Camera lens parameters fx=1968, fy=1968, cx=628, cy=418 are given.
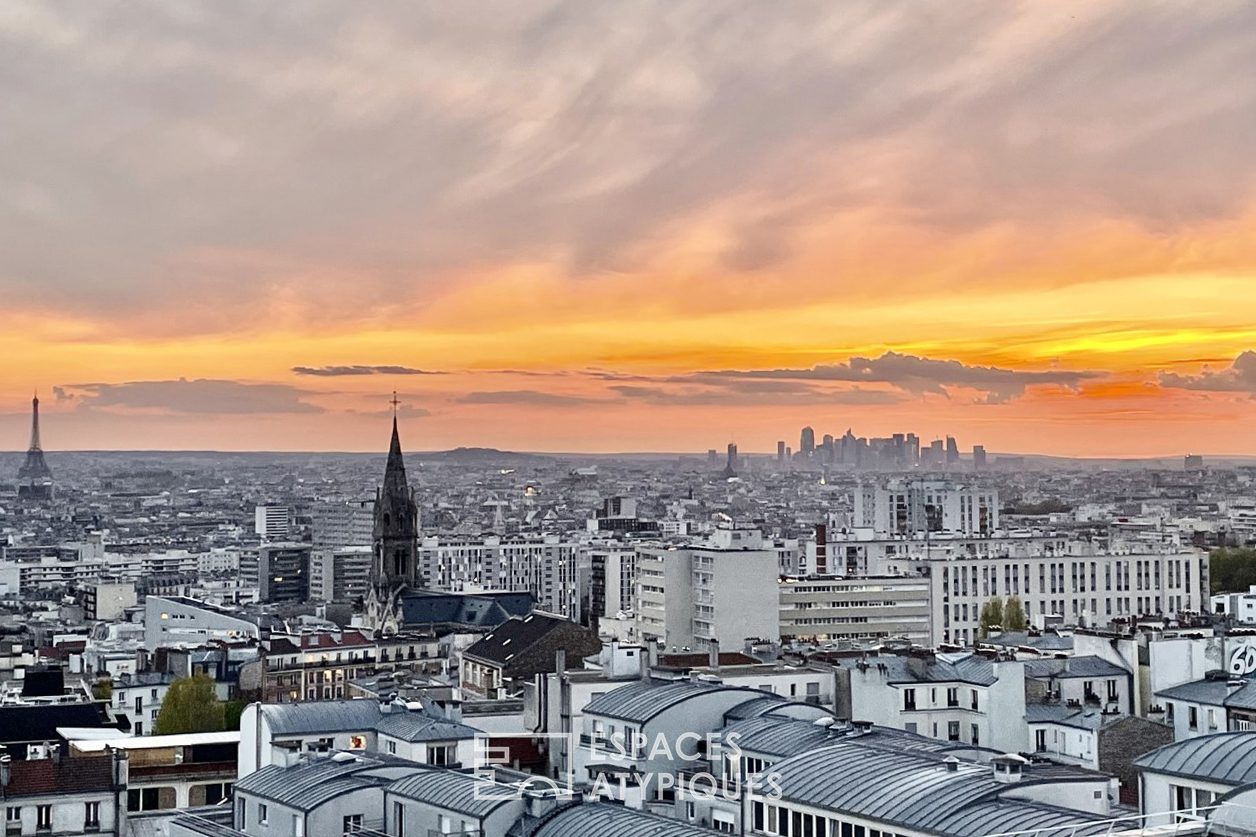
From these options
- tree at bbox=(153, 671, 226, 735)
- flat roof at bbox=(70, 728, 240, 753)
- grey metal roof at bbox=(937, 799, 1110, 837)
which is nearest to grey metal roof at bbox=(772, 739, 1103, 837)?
grey metal roof at bbox=(937, 799, 1110, 837)

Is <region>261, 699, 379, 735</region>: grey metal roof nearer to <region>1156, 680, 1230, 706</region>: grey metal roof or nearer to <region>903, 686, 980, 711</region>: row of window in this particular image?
<region>903, 686, 980, 711</region>: row of window

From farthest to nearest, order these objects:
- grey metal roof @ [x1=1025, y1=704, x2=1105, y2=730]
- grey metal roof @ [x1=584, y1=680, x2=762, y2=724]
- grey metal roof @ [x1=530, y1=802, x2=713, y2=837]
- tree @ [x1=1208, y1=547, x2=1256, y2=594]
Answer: tree @ [x1=1208, y1=547, x2=1256, y2=594]
grey metal roof @ [x1=1025, y1=704, x2=1105, y2=730]
grey metal roof @ [x1=584, y1=680, x2=762, y2=724]
grey metal roof @ [x1=530, y1=802, x2=713, y2=837]

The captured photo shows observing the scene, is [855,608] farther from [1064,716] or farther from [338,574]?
[338,574]

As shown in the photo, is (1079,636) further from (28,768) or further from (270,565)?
(270,565)

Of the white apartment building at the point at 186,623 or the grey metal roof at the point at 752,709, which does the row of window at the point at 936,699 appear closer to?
the grey metal roof at the point at 752,709

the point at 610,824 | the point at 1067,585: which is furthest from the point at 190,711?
the point at 1067,585

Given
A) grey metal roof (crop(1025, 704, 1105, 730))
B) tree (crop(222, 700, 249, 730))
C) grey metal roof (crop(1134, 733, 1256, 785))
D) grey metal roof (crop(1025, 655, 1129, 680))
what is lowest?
tree (crop(222, 700, 249, 730))
